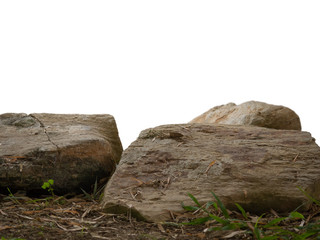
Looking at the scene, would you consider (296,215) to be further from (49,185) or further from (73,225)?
(49,185)

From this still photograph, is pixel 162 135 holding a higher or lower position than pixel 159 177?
higher

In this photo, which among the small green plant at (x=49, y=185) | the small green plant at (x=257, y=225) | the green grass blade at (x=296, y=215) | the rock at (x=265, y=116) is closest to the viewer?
the small green plant at (x=257, y=225)

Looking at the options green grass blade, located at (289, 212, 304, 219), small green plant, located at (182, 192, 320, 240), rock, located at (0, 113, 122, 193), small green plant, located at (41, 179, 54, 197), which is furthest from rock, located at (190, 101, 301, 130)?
small green plant, located at (41, 179, 54, 197)

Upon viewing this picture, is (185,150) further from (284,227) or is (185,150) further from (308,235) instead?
(308,235)

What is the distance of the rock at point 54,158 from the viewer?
9.84 feet

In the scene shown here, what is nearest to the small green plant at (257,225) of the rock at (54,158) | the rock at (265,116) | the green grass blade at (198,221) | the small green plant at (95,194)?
the green grass blade at (198,221)

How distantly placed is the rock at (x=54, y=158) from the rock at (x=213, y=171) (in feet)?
0.90

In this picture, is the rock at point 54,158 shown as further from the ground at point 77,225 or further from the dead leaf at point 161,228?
the dead leaf at point 161,228

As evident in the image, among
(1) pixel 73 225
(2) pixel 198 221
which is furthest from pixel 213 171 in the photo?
(1) pixel 73 225

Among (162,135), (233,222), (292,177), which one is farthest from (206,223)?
(162,135)

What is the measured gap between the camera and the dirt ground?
208cm

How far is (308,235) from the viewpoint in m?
1.87

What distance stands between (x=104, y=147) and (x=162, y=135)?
48 cm

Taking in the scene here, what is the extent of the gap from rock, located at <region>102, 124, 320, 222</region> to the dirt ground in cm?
11
